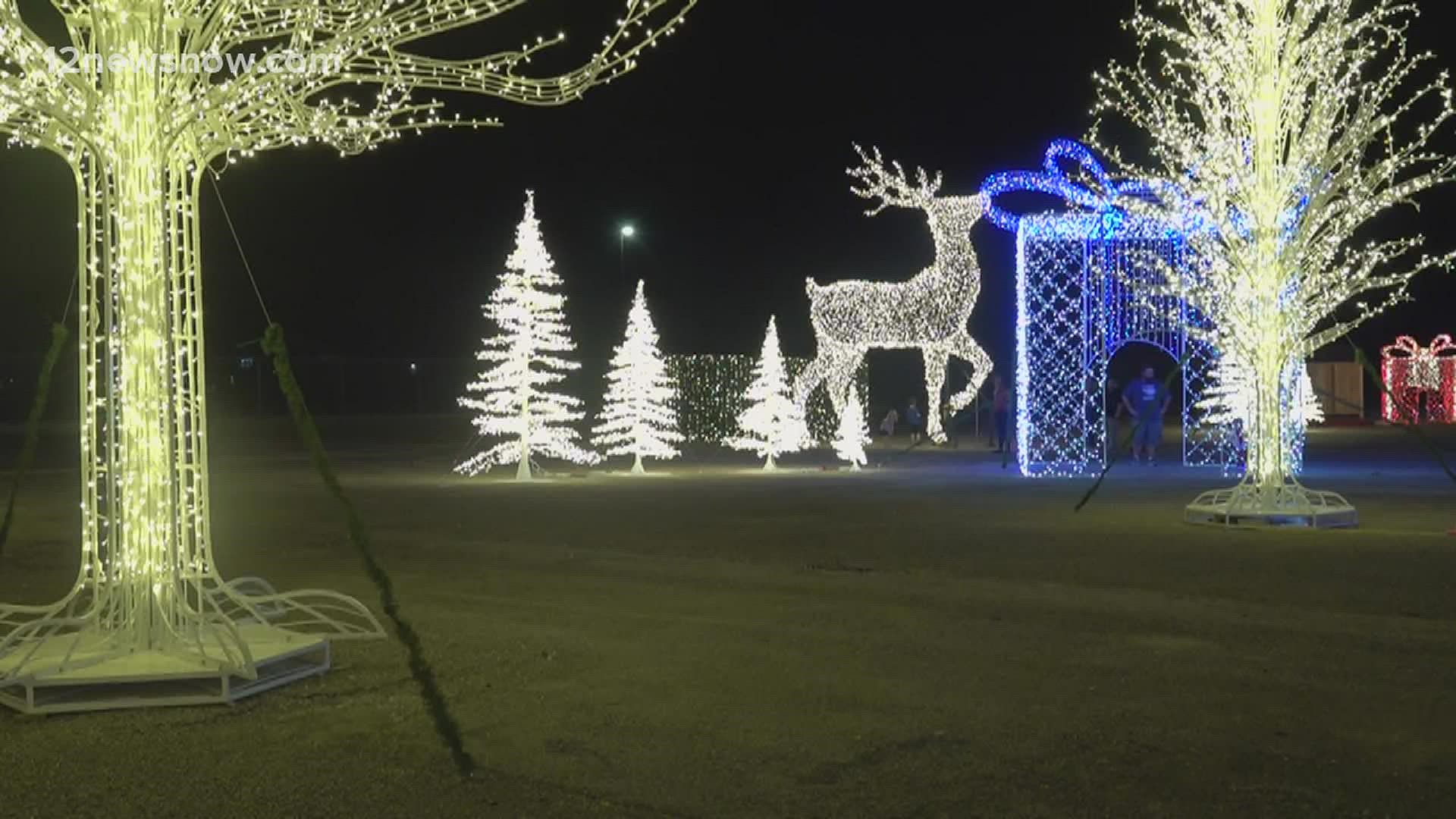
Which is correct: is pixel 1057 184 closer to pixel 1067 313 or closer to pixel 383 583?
pixel 1067 313

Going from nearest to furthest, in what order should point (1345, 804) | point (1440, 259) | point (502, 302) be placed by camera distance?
point (1345, 804) < point (1440, 259) < point (502, 302)

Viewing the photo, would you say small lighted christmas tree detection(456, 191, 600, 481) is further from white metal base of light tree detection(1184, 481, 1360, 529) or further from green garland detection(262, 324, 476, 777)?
green garland detection(262, 324, 476, 777)

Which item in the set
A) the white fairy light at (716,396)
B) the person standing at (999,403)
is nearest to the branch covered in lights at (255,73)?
the person standing at (999,403)

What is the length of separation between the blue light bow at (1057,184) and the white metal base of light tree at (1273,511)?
5.88 meters

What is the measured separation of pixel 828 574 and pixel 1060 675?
4.08 m

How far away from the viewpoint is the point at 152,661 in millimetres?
7297

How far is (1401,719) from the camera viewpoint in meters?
6.55

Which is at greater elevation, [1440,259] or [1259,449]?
[1440,259]

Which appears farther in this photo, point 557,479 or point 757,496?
point 557,479

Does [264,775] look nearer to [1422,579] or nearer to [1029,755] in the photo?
[1029,755]

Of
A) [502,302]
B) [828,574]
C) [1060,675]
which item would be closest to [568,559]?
[828,574]

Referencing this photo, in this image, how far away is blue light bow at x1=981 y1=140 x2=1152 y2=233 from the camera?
21656mm

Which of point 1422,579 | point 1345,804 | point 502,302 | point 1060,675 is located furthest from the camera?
point 502,302

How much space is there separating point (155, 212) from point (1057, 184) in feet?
57.3
